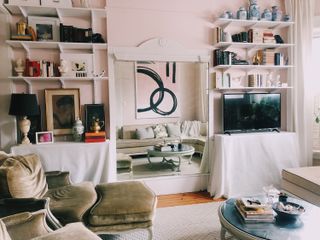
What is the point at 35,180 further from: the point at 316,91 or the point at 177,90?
the point at 316,91

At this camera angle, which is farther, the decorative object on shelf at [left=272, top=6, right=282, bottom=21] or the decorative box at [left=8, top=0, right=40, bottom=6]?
the decorative object on shelf at [left=272, top=6, right=282, bottom=21]

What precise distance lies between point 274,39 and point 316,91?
105 cm

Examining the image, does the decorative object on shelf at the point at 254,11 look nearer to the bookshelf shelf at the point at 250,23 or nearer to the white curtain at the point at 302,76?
the bookshelf shelf at the point at 250,23

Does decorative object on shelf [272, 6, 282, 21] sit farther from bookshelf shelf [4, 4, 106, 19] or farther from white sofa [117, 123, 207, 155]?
bookshelf shelf [4, 4, 106, 19]

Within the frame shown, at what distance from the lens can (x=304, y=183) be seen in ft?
9.43

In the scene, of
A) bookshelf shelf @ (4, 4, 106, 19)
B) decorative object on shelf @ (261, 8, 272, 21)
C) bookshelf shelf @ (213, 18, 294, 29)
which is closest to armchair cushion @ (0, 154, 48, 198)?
bookshelf shelf @ (4, 4, 106, 19)

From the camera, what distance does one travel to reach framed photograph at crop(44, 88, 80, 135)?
3217 mm

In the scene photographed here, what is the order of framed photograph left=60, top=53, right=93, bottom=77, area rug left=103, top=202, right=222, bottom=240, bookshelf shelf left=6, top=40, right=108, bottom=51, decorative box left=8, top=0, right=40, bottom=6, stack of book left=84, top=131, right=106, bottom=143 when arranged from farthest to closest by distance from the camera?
framed photograph left=60, top=53, right=93, bottom=77 < stack of book left=84, top=131, right=106, bottom=143 < bookshelf shelf left=6, top=40, right=108, bottom=51 < decorative box left=8, top=0, right=40, bottom=6 < area rug left=103, top=202, right=222, bottom=240

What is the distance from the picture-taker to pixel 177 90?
12.1 ft

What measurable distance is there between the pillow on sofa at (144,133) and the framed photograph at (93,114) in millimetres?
507

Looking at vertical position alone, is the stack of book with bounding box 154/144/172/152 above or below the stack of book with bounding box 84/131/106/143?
below

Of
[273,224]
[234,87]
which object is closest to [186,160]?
[234,87]

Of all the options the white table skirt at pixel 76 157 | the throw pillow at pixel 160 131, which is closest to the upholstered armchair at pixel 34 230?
the white table skirt at pixel 76 157

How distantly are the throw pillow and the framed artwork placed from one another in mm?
148
